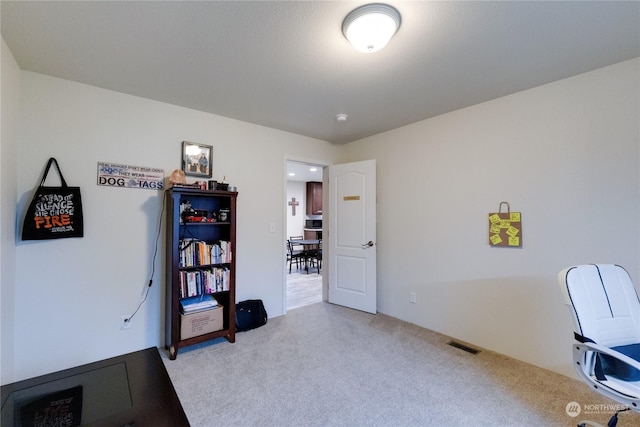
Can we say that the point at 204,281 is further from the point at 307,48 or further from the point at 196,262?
the point at 307,48

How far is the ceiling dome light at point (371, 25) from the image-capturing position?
1.44 metres

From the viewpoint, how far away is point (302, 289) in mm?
4730

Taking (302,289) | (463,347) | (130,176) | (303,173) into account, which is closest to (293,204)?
(303,173)

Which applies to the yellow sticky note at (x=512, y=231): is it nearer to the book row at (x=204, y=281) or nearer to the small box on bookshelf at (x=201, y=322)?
the book row at (x=204, y=281)

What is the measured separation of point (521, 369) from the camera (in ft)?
7.39

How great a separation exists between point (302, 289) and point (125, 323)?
273 centimetres

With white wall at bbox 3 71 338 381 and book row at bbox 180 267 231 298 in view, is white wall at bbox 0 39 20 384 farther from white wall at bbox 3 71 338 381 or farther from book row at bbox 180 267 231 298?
book row at bbox 180 267 231 298

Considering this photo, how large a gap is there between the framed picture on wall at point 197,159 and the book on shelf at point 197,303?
1252 millimetres

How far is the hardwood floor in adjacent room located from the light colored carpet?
1.15 m

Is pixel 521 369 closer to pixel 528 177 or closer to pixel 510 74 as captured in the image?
pixel 528 177

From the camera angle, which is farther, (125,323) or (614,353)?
(125,323)

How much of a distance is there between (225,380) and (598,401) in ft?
8.70

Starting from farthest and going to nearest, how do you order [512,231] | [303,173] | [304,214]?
[304,214] → [303,173] → [512,231]

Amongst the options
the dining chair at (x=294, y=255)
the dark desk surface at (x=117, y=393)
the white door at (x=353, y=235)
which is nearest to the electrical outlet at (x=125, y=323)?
the dark desk surface at (x=117, y=393)
